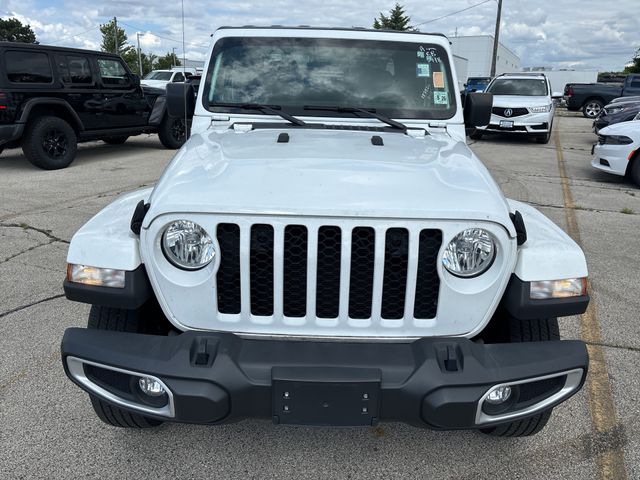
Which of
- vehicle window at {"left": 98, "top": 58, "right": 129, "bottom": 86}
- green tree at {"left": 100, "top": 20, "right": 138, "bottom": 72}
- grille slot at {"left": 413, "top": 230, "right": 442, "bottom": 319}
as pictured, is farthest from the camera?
green tree at {"left": 100, "top": 20, "right": 138, "bottom": 72}

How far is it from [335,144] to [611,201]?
21.9 feet

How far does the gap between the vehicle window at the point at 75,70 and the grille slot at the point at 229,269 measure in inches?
345

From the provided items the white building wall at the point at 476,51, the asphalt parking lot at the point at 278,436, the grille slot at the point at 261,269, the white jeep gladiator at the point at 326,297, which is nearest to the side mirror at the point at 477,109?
the white jeep gladiator at the point at 326,297

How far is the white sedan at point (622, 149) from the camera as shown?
8.34 meters

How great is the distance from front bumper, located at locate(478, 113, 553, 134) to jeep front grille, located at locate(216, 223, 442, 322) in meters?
12.8

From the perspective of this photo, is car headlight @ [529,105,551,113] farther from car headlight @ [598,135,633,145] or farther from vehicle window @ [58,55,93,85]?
vehicle window @ [58,55,93,85]

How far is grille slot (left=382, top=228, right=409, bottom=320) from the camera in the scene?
190 cm

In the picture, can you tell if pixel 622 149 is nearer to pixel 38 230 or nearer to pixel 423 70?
pixel 423 70

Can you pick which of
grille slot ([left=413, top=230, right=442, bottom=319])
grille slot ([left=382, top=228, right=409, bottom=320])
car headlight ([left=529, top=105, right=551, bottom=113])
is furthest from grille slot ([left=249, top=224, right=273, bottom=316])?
car headlight ([left=529, top=105, right=551, bottom=113])

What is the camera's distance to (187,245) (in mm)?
1932

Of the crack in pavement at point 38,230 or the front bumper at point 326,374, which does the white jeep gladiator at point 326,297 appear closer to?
the front bumper at point 326,374

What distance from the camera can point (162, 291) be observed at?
1977 mm

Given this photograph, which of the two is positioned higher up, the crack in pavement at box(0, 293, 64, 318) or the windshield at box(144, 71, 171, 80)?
the windshield at box(144, 71, 171, 80)

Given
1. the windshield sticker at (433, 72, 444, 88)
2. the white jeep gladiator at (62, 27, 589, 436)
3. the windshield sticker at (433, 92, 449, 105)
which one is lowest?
the white jeep gladiator at (62, 27, 589, 436)
